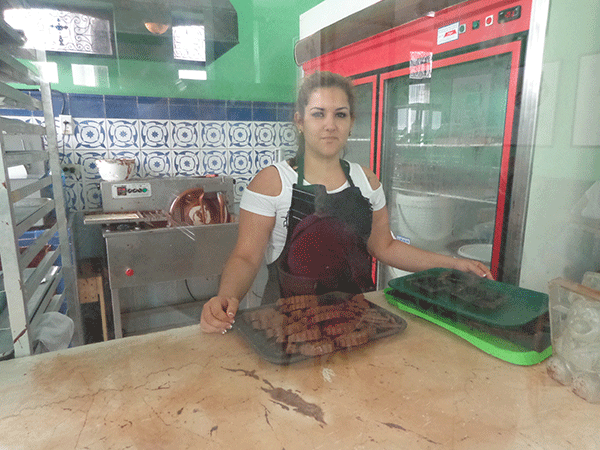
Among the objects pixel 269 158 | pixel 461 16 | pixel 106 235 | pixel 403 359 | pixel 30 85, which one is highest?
pixel 461 16

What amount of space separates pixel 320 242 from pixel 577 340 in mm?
436

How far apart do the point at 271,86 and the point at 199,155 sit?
18cm

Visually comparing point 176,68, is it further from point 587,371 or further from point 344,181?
point 587,371

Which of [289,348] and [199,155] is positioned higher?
[199,155]

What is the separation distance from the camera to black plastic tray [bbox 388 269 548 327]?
0.68m

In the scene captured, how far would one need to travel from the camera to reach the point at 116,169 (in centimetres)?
62

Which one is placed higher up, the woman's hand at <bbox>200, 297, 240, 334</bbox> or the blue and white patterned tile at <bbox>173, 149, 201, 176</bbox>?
the blue and white patterned tile at <bbox>173, 149, 201, 176</bbox>

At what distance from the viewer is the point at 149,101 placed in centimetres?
62

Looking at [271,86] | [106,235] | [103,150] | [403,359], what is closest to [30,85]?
[103,150]

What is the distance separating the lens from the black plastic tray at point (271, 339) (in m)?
0.57

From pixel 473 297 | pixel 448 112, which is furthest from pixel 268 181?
pixel 448 112

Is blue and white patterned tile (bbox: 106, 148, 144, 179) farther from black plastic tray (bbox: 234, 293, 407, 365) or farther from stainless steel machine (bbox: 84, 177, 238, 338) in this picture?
black plastic tray (bbox: 234, 293, 407, 365)

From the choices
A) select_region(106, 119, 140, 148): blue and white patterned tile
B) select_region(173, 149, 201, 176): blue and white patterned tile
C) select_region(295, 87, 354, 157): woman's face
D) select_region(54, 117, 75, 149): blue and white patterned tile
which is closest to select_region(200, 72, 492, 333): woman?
select_region(295, 87, 354, 157): woman's face

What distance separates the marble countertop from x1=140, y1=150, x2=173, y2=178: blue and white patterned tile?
298 mm
